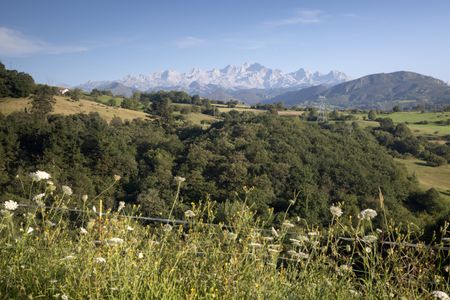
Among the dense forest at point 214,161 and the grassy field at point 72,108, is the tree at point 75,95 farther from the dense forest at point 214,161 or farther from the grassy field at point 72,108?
the dense forest at point 214,161

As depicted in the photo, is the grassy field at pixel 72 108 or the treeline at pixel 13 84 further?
the treeline at pixel 13 84

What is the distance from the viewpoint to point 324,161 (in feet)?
172

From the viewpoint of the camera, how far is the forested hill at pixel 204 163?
1486 inches

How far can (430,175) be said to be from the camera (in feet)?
182

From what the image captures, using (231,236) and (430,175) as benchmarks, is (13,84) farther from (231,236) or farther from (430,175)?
(231,236)

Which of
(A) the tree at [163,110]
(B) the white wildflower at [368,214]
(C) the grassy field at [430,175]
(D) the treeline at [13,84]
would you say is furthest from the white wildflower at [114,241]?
(A) the tree at [163,110]

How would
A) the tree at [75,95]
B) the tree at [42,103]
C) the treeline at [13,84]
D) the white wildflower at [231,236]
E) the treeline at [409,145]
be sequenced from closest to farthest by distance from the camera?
the white wildflower at [231,236]
the tree at [42,103]
the treeline at [13,84]
the treeline at [409,145]
the tree at [75,95]

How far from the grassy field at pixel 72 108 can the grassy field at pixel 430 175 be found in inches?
1655

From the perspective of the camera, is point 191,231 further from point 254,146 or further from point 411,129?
point 411,129

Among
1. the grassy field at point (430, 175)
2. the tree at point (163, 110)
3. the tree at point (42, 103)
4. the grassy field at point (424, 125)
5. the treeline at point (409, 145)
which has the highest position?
the tree at point (42, 103)

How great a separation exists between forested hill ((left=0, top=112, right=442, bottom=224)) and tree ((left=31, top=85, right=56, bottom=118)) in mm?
1397

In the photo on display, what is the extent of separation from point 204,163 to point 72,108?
911 inches

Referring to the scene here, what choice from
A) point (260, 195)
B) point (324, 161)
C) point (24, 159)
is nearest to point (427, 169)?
point (324, 161)

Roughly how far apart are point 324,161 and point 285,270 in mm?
51299
